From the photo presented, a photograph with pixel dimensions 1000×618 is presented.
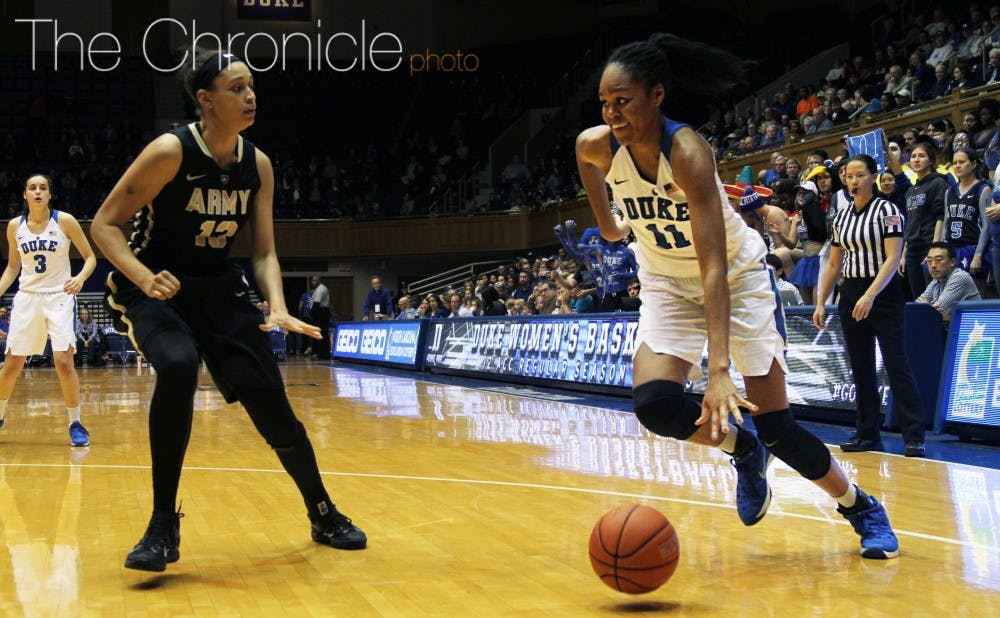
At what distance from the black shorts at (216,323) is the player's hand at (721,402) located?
1706mm

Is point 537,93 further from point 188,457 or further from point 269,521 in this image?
point 269,521

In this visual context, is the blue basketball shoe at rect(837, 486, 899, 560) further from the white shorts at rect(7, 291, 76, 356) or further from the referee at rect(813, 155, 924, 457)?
the white shorts at rect(7, 291, 76, 356)

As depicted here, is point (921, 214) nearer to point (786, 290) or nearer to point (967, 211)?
point (967, 211)

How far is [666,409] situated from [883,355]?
3.95 metres

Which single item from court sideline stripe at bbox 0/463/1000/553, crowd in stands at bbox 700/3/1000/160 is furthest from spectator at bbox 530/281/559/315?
court sideline stripe at bbox 0/463/1000/553

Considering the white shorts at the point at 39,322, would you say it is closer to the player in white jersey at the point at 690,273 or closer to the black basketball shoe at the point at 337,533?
the black basketball shoe at the point at 337,533

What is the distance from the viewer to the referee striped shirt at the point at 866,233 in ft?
22.9

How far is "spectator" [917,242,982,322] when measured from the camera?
852 cm

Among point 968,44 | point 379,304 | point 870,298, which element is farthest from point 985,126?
point 379,304

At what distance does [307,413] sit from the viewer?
11.1 m

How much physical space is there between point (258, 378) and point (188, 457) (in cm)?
363

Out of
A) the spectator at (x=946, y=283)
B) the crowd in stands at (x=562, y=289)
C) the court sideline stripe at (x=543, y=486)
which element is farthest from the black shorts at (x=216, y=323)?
the crowd in stands at (x=562, y=289)

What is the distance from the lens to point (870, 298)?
6.95m

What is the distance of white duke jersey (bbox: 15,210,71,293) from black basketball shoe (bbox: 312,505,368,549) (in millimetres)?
4808
